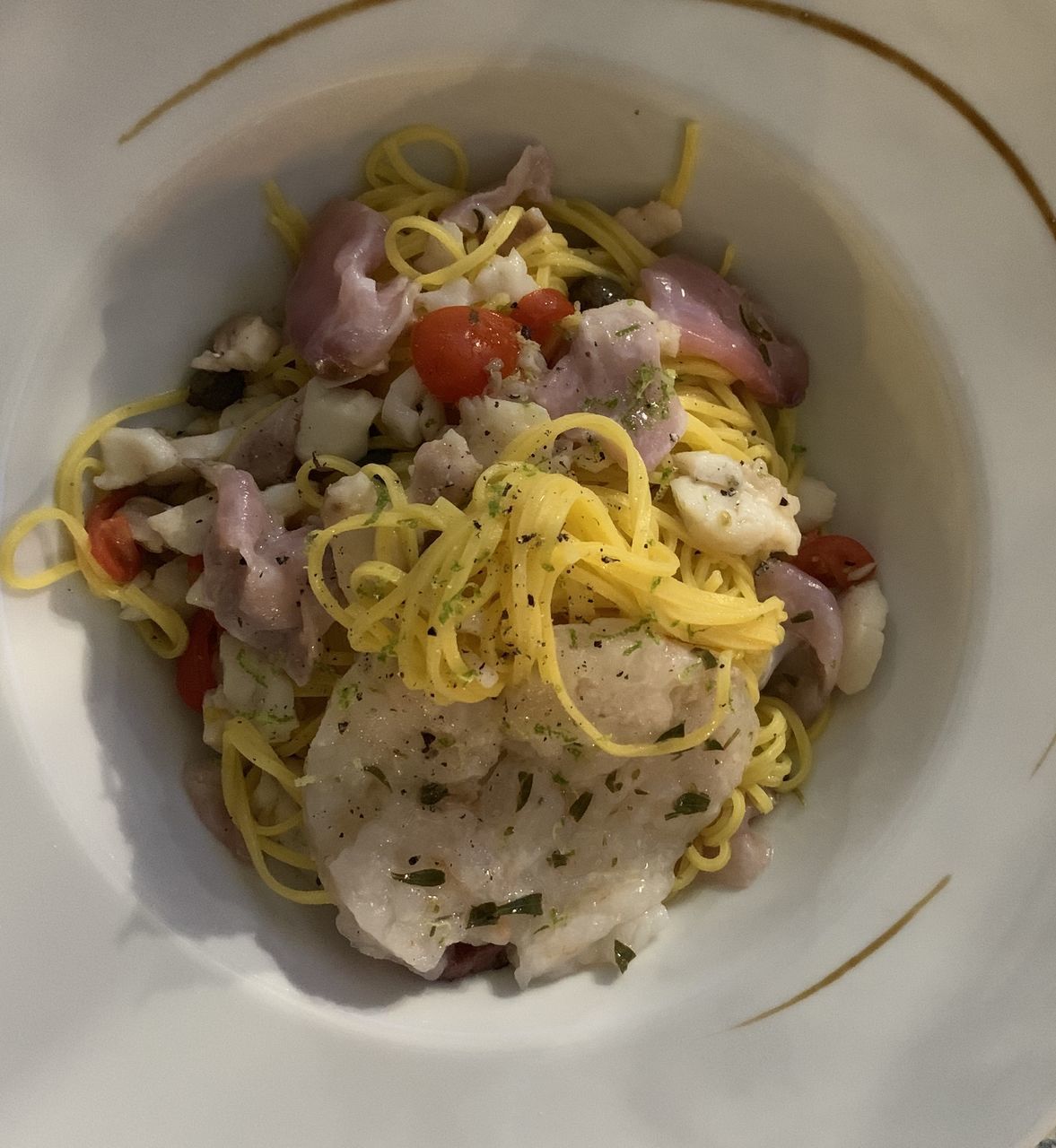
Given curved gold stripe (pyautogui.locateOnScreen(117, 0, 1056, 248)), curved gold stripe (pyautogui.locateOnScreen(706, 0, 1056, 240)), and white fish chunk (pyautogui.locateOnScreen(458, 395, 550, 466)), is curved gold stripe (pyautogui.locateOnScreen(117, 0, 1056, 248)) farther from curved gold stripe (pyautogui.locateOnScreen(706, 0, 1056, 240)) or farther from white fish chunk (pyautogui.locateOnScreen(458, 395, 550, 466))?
white fish chunk (pyautogui.locateOnScreen(458, 395, 550, 466))

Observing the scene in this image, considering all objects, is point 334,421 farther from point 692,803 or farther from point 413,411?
point 692,803

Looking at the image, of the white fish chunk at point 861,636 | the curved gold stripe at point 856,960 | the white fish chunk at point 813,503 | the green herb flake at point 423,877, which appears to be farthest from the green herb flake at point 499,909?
the white fish chunk at point 813,503

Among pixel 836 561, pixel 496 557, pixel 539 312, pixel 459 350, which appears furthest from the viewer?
pixel 836 561

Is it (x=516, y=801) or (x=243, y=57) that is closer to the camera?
(x=243, y=57)

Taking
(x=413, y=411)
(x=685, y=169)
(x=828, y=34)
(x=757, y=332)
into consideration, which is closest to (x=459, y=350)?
(x=413, y=411)

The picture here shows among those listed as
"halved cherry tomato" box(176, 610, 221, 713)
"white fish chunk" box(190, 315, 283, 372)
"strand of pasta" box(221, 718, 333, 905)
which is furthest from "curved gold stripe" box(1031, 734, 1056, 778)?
"white fish chunk" box(190, 315, 283, 372)

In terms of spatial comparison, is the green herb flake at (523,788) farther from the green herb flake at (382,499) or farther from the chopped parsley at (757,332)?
the chopped parsley at (757,332)

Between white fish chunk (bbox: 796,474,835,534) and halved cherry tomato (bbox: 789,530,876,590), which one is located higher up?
white fish chunk (bbox: 796,474,835,534)
